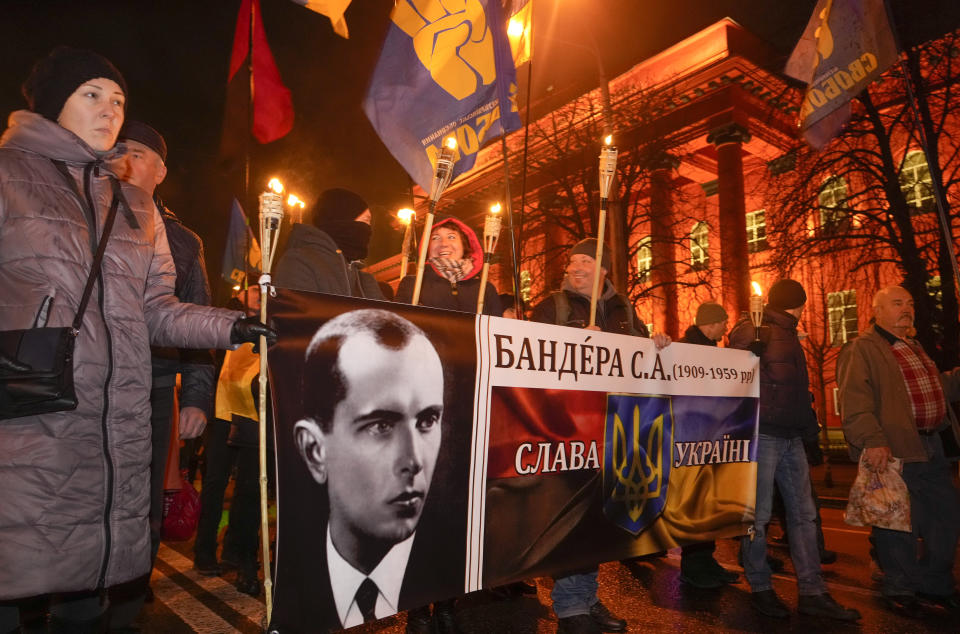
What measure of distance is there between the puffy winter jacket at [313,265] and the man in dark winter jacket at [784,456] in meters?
3.02

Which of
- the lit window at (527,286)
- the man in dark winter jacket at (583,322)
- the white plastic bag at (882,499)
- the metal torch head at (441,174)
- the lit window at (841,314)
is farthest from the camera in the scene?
the lit window at (841,314)

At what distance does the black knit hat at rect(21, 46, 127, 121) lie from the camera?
2.21 meters

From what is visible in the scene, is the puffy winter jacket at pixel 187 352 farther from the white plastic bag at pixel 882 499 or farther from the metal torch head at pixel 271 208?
the white plastic bag at pixel 882 499

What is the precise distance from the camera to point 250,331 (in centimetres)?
225

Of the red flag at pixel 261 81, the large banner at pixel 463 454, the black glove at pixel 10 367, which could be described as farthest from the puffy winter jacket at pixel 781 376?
the red flag at pixel 261 81

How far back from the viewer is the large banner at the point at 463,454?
2441 millimetres

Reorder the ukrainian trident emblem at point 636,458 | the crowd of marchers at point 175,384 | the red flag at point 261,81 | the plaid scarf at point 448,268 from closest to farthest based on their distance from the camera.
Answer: the crowd of marchers at point 175,384 < the ukrainian trident emblem at point 636,458 < the plaid scarf at point 448,268 < the red flag at point 261,81

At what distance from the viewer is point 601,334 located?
3.66m

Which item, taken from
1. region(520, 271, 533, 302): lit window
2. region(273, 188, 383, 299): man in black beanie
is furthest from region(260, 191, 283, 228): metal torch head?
region(520, 271, 533, 302): lit window

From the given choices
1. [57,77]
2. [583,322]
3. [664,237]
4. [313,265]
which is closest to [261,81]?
[313,265]

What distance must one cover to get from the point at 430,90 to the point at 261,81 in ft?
15.3

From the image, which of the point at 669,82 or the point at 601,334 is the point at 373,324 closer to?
the point at 601,334

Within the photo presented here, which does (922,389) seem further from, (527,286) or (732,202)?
(732,202)

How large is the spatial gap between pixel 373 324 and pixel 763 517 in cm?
A: 344
